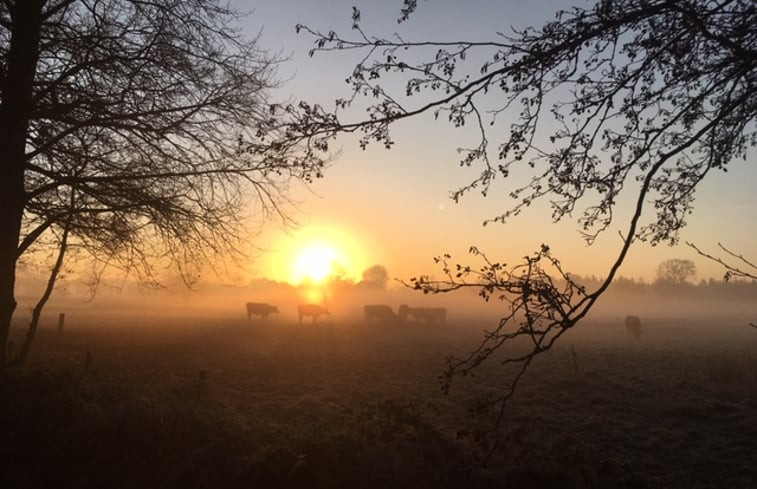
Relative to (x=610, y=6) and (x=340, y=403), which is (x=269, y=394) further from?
(x=610, y=6)

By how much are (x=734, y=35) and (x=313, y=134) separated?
3.01 metres

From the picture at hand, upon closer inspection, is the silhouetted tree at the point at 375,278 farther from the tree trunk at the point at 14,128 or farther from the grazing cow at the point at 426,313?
the tree trunk at the point at 14,128

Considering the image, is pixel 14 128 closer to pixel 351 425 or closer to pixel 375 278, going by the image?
pixel 351 425

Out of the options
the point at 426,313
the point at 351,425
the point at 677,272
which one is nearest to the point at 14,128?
the point at 351,425

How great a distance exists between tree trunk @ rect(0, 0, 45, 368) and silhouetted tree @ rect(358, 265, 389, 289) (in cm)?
13920

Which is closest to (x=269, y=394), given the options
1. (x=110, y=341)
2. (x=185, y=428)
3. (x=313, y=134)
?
(x=185, y=428)

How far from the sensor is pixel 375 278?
15388cm

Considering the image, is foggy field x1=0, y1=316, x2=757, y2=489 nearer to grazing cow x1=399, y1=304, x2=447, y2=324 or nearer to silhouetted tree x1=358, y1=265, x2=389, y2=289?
grazing cow x1=399, y1=304, x2=447, y2=324

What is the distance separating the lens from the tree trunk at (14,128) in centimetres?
598

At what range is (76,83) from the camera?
6.30 metres

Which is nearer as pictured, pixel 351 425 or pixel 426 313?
pixel 351 425

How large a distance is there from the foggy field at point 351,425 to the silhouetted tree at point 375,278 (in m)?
130

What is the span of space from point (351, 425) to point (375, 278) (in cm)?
14791

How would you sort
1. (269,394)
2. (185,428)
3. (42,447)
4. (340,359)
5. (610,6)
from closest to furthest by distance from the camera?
1. (610,6)
2. (42,447)
3. (185,428)
4. (269,394)
5. (340,359)
